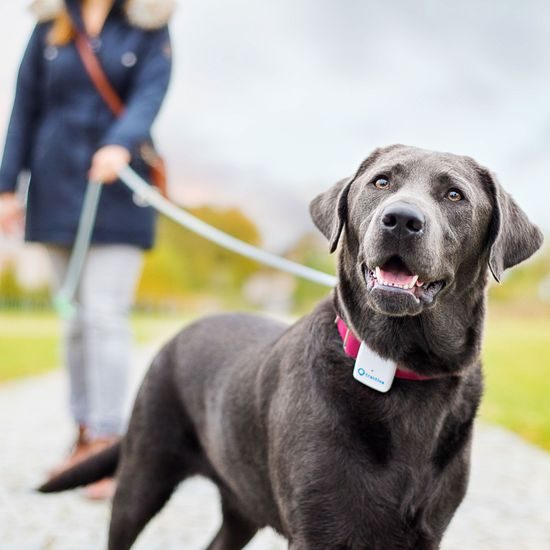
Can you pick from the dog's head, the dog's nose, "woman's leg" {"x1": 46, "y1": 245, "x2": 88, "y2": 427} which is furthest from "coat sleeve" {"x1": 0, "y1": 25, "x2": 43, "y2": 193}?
the dog's nose

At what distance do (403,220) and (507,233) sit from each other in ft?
1.54

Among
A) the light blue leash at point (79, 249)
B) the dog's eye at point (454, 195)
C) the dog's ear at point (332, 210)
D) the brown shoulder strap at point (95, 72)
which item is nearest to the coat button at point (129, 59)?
the brown shoulder strap at point (95, 72)

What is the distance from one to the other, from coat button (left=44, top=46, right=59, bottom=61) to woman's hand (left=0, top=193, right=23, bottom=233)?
0.88 meters

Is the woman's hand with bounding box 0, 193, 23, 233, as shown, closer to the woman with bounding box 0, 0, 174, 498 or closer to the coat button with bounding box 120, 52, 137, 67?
the woman with bounding box 0, 0, 174, 498

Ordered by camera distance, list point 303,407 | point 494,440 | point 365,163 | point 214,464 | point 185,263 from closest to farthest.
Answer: point 303,407, point 365,163, point 214,464, point 494,440, point 185,263

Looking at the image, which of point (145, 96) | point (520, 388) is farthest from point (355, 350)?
point (520, 388)

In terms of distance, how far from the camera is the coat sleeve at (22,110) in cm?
547

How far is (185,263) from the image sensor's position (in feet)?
159

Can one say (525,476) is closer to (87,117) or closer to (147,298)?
(87,117)

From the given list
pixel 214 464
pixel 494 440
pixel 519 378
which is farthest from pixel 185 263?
pixel 214 464

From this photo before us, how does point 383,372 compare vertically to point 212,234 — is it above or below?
above

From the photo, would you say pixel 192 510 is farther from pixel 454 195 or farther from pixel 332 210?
pixel 454 195

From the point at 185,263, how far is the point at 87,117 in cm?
4334

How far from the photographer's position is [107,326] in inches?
203
